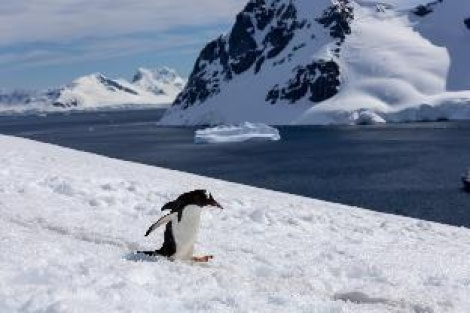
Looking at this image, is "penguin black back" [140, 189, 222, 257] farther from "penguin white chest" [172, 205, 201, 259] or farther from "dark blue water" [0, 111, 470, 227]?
"dark blue water" [0, 111, 470, 227]

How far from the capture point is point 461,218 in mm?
49094

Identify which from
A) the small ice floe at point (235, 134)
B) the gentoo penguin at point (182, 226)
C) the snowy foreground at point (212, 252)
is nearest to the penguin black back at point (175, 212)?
the gentoo penguin at point (182, 226)

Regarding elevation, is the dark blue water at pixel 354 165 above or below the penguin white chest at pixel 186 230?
below

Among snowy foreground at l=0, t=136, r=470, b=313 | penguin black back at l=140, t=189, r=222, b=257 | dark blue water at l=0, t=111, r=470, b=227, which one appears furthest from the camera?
dark blue water at l=0, t=111, r=470, b=227

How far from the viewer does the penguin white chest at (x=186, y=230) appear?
11727 mm

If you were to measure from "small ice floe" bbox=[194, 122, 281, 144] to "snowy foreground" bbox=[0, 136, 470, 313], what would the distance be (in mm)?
107139

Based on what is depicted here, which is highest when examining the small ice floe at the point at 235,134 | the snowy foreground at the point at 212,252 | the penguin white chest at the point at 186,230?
the penguin white chest at the point at 186,230

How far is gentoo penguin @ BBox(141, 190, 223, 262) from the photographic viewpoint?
1170 centimetres

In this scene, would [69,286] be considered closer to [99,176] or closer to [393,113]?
[99,176]

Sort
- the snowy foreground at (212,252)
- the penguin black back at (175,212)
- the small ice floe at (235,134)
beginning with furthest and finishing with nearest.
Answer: the small ice floe at (235,134), the penguin black back at (175,212), the snowy foreground at (212,252)

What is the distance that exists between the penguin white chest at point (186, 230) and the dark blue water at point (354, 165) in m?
37.7

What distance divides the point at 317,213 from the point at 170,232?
310 inches

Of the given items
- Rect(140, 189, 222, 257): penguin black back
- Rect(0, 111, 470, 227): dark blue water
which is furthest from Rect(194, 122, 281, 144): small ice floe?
Rect(140, 189, 222, 257): penguin black back

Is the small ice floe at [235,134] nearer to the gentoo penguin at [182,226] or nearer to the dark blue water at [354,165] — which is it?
the dark blue water at [354,165]
